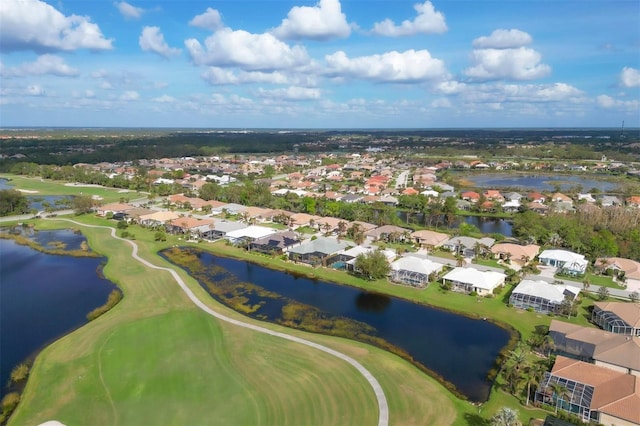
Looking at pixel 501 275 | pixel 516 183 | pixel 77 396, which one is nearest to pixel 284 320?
pixel 77 396

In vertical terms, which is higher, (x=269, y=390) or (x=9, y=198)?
(x=9, y=198)

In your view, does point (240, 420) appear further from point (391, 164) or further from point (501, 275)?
point (391, 164)

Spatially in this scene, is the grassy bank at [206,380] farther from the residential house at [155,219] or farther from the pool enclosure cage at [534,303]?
the residential house at [155,219]

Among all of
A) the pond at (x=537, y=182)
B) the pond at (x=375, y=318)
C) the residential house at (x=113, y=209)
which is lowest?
the pond at (x=375, y=318)

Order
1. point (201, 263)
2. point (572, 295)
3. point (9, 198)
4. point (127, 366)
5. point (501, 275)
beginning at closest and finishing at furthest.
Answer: point (127, 366) < point (572, 295) < point (501, 275) < point (201, 263) < point (9, 198)

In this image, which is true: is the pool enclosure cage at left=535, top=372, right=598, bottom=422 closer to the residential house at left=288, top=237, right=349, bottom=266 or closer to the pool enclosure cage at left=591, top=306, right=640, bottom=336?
the pool enclosure cage at left=591, top=306, right=640, bottom=336

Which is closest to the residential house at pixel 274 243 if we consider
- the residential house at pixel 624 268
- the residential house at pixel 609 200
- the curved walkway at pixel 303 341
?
the curved walkway at pixel 303 341

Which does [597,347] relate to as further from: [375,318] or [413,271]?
[413,271]
